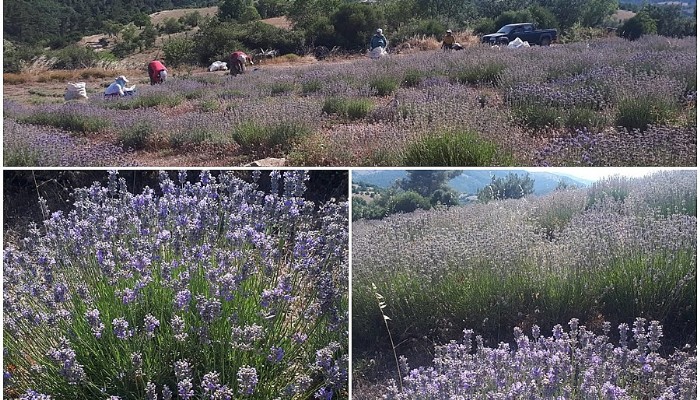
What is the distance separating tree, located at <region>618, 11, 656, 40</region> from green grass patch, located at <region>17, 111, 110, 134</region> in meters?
6.92

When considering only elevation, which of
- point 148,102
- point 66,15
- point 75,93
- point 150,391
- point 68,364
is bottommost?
point 75,93

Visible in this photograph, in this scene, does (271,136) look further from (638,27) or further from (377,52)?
(638,27)

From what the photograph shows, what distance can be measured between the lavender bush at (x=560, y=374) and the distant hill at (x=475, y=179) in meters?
0.90

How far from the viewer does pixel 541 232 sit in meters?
2.95

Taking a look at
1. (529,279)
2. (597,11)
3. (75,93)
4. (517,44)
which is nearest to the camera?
(529,279)

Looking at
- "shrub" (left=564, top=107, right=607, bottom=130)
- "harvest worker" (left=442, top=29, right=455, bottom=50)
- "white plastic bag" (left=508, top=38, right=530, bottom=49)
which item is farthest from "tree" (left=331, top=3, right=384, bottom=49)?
"shrub" (left=564, top=107, right=607, bottom=130)

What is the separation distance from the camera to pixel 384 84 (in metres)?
6.30

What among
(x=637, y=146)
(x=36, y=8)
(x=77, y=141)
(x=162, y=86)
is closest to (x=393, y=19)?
(x=162, y=86)

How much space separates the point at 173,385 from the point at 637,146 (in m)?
2.96

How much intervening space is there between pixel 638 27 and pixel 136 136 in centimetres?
677

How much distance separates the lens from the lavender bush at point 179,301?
2104mm

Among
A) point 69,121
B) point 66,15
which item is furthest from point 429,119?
point 66,15

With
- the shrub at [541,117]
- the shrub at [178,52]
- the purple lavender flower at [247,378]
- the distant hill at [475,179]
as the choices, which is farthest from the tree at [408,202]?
the shrub at [178,52]

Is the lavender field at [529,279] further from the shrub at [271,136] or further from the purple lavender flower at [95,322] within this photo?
the shrub at [271,136]
